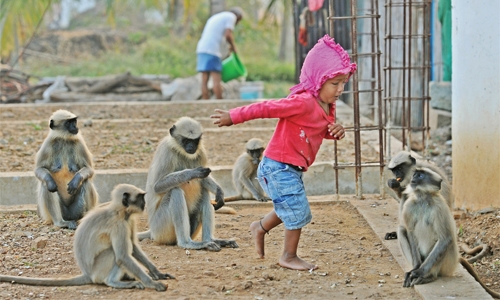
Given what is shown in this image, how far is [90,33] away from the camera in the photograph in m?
31.5

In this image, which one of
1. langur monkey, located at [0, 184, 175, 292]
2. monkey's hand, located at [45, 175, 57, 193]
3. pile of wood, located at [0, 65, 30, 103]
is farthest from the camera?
pile of wood, located at [0, 65, 30, 103]

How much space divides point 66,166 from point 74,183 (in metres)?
0.29

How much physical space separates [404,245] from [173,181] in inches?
76.2

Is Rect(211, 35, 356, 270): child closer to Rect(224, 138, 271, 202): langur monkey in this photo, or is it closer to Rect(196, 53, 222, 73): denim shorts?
Rect(224, 138, 271, 202): langur monkey

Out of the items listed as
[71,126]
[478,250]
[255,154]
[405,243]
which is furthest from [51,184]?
[478,250]

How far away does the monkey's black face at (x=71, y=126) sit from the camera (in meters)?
7.34

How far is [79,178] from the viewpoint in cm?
720

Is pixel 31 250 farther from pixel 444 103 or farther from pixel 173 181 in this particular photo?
pixel 444 103

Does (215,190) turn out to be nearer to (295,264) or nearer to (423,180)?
(295,264)

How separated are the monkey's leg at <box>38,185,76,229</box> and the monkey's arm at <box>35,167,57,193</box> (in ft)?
0.34

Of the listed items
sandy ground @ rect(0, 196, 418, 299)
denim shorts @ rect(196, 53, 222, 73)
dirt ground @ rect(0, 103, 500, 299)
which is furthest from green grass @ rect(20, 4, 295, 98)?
sandy ground @ rect(0, 196, 418, 299)

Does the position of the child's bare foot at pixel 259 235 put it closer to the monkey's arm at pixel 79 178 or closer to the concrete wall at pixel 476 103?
the monkey's arm at pixel 79 178

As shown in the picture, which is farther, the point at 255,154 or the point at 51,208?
the point at 255,154

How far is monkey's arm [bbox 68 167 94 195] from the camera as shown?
281 inches
